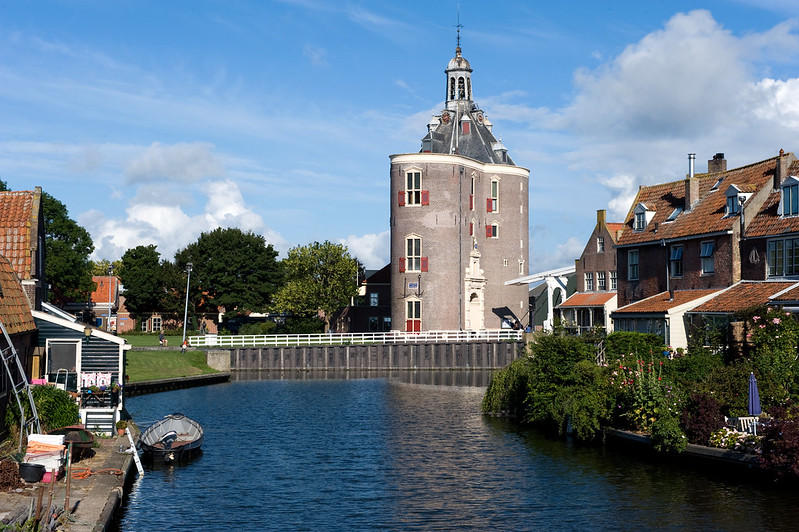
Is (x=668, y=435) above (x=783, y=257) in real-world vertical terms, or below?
below

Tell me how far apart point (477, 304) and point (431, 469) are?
172 ft

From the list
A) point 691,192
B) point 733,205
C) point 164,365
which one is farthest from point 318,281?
point 733,205

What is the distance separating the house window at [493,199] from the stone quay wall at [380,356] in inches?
623

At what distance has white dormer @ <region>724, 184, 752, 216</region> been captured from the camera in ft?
142

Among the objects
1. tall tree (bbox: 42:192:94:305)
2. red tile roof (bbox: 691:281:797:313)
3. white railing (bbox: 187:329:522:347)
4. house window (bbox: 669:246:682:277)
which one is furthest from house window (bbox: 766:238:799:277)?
tall tree (bbox: 42:192:94:305)

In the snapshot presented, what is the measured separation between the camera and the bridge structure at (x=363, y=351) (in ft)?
224

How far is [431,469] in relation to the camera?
29.1 meters

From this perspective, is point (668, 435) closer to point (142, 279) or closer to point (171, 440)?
point (171, 440)

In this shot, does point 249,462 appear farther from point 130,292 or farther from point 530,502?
point 130,292

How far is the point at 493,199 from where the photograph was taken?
8300 centimetres

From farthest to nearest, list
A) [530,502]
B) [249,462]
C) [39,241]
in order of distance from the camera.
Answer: [39,241] < [249,462] < [530,502]

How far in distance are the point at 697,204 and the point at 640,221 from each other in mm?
3784

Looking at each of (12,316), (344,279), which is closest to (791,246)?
(12,316)

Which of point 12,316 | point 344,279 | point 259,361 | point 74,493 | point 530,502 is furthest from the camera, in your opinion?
point 344,279
